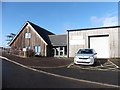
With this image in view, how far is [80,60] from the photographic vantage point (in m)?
19.1

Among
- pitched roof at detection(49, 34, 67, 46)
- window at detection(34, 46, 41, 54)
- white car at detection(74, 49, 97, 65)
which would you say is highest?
pitched roof at detection(49, 34, 67, 46)

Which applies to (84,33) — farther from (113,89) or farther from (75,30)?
(113,89)

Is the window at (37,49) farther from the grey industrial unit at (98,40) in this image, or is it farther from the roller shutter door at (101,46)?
the roller shutter door at (101,46)

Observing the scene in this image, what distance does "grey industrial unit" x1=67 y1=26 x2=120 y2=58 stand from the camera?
2972 centimetres

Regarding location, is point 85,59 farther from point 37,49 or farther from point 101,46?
point 37,49

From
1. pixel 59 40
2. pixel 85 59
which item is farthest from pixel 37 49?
pixel 85 59

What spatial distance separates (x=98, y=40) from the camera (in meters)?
31.0

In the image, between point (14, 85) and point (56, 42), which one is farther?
point (56, 42)

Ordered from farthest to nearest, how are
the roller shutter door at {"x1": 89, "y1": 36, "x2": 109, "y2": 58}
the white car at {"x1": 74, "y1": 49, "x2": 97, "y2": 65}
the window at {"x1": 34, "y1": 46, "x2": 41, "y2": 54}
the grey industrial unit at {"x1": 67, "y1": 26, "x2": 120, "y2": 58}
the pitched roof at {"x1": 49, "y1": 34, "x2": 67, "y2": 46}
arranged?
the window at {"x1": 34, "y1": 46, "x2": 41, "y2": 54} < the pitched roof at {"x1": 49, "y1": 34, "x2": 67, "y2": 46} < the roller shutter door at {"x1": 89, "y1": 36, "x2": 109, "y2": 58} < the grey industrial unit at {"x1": 67, "y1": 26, "x2": 120, "y2": 58} < the white car at {"x1": 74, "y1": 49, "x2": 97, "y2": 65}

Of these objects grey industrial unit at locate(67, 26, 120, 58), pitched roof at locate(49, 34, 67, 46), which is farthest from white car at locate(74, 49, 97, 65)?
pitched roof at locate(49, 34, 67, 46)

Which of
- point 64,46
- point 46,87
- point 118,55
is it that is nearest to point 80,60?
point 46,87

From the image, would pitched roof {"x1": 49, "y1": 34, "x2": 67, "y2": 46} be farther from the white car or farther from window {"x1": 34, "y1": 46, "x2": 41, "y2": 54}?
the white car

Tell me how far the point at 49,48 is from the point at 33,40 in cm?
336

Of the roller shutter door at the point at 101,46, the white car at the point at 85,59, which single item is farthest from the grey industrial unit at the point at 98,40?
the white car at the point at 85,59
